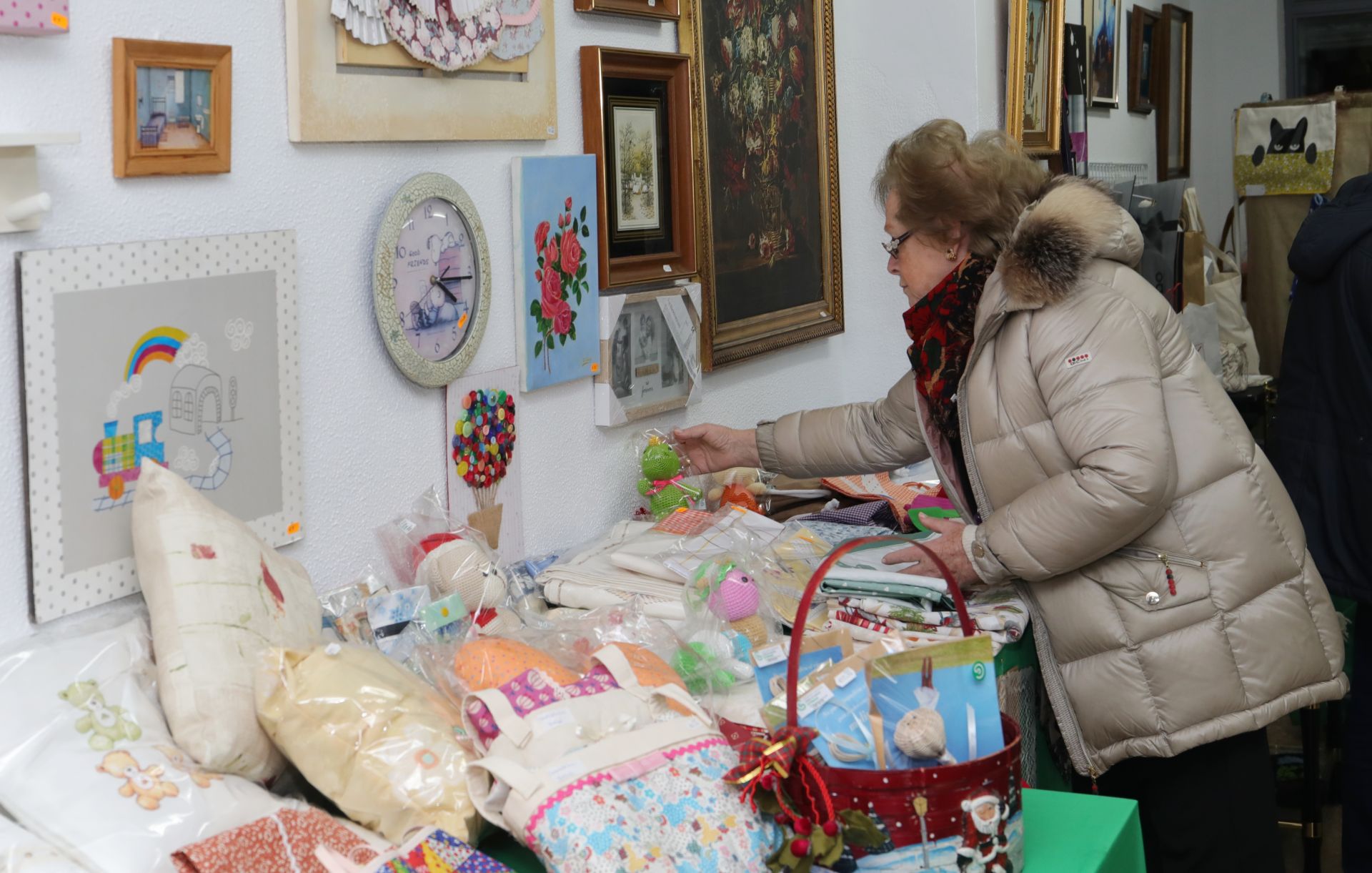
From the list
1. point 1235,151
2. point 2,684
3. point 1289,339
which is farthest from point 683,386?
point 1235,151

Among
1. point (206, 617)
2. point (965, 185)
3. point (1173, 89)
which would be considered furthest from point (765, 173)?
point (1173, 89)

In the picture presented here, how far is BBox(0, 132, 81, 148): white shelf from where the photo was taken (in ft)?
4.53

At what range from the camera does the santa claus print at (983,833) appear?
1.40m

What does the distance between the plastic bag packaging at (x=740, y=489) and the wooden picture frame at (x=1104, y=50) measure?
8.67 ft

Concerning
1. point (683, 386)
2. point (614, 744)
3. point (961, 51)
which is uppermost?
point (961, 51)

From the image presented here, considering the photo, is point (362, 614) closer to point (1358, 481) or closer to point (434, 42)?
point (434, 42)

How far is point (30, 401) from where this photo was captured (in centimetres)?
149

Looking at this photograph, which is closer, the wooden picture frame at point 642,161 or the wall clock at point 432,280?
the wall clock at point 432,280

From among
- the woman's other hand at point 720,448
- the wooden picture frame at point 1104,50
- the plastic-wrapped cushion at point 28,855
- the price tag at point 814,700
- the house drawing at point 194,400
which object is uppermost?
the wooden picture frame at point 1104,50

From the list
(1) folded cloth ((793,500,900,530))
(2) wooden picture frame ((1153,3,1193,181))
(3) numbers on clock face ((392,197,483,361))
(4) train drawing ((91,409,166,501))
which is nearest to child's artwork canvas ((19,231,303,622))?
(4) train drawing ((91,409,166,501))

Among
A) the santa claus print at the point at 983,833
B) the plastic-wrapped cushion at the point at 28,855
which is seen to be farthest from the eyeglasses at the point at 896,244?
the plastic-wrapped cushion at the point at 28,855

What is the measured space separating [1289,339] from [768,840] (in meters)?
2.05

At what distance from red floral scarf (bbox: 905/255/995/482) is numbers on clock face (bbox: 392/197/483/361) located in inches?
29.9

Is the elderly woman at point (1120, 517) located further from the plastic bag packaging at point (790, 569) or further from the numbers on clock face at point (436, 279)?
the numbers on clock face at point (436, 279)
